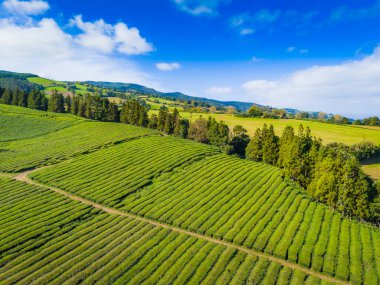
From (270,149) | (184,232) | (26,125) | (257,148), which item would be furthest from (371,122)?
(26,125)

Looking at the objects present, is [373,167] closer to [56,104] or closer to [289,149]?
[289,149]

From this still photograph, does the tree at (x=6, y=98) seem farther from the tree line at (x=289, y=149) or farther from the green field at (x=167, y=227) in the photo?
the green field at (x=167, y=227)

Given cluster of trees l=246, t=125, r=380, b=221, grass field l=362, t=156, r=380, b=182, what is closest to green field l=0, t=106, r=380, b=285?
cluster of trees l=246, t=125, r=380, b=221

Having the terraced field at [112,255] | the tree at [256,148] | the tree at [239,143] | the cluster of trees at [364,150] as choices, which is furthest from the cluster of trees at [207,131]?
the terraced field at [112,255]

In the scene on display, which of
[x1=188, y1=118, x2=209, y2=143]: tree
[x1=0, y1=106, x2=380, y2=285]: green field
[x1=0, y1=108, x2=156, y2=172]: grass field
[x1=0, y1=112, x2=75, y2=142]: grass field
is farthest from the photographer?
[x1=188, y1=118, x2=209, y2=143]: tree

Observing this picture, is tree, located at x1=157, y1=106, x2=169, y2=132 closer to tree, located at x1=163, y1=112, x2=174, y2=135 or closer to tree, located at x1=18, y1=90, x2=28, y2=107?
tree, located at x1=163, y1=112, x2=174, y2=135

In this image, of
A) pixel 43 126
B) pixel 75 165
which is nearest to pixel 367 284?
pixel 75 165
